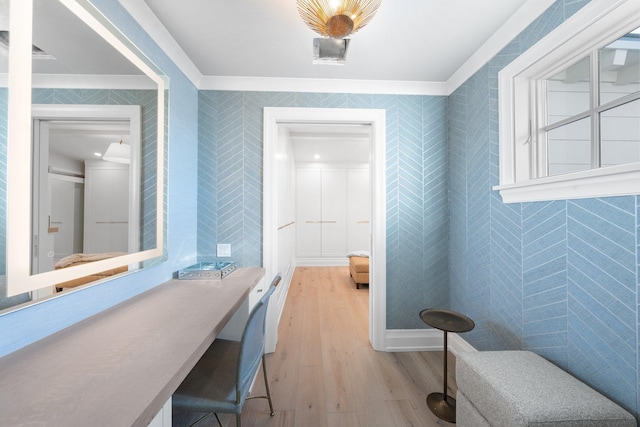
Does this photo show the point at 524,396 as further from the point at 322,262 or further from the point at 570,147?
the point at 322,262

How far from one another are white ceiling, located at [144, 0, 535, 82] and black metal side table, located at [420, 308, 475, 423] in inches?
75.5

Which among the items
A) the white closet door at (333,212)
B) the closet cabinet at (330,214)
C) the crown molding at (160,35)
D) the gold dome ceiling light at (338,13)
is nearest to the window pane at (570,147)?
the gold dome ceiling light at (338,13)

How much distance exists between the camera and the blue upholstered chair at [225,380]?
1.10m

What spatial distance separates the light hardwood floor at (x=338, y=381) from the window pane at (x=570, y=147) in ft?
5.47

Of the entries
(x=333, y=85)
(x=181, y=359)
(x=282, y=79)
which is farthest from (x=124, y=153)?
(x=333, y=85)

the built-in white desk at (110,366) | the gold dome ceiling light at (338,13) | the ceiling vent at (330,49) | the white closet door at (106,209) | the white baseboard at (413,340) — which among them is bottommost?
the white baseboard at (413,340)

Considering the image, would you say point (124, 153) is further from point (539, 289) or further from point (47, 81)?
point (539, 289)

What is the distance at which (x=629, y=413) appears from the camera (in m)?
0.98

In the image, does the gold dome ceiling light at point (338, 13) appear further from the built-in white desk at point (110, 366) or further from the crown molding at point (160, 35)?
the built-in white desk at point (110, 366)

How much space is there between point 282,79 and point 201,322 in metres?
2.06

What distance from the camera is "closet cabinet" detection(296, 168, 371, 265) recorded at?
5691 millimetres

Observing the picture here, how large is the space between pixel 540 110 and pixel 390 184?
1.11m

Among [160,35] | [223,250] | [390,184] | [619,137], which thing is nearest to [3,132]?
[160,35]

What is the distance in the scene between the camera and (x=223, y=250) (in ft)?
7.34
